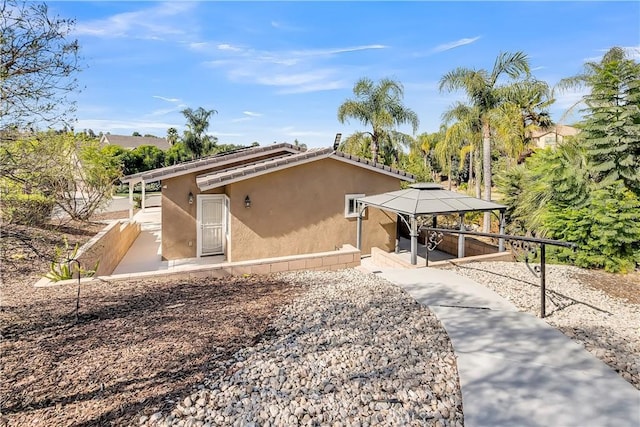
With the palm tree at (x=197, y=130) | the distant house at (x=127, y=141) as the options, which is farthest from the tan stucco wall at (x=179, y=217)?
the distant house at (x=127, y=141)

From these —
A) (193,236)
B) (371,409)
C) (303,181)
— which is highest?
(303,181)

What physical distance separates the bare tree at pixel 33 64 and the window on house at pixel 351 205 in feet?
32.4

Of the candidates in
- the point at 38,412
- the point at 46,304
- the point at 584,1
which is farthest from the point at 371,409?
the point at 584,1

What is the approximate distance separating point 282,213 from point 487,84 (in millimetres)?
14035

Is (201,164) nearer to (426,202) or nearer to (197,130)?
(426,202)

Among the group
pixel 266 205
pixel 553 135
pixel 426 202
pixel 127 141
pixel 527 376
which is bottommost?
pixel 527 376

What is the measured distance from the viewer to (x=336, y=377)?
4.28 metres

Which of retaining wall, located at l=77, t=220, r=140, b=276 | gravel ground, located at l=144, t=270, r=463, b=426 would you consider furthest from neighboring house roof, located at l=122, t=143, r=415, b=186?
gravel ground, located at l=144, t=270, r=463, b=426

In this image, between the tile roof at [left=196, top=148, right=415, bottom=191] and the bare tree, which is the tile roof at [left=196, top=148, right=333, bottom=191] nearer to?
the tile roof at [left=196, top=148, right=415, bottom=191]

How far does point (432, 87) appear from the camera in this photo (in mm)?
21031

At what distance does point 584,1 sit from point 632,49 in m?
5.29

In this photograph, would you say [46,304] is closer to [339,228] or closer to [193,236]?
[193,236]

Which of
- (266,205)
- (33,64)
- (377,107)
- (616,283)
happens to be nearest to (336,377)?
(33,64)

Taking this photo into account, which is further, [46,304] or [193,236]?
[193,236]
